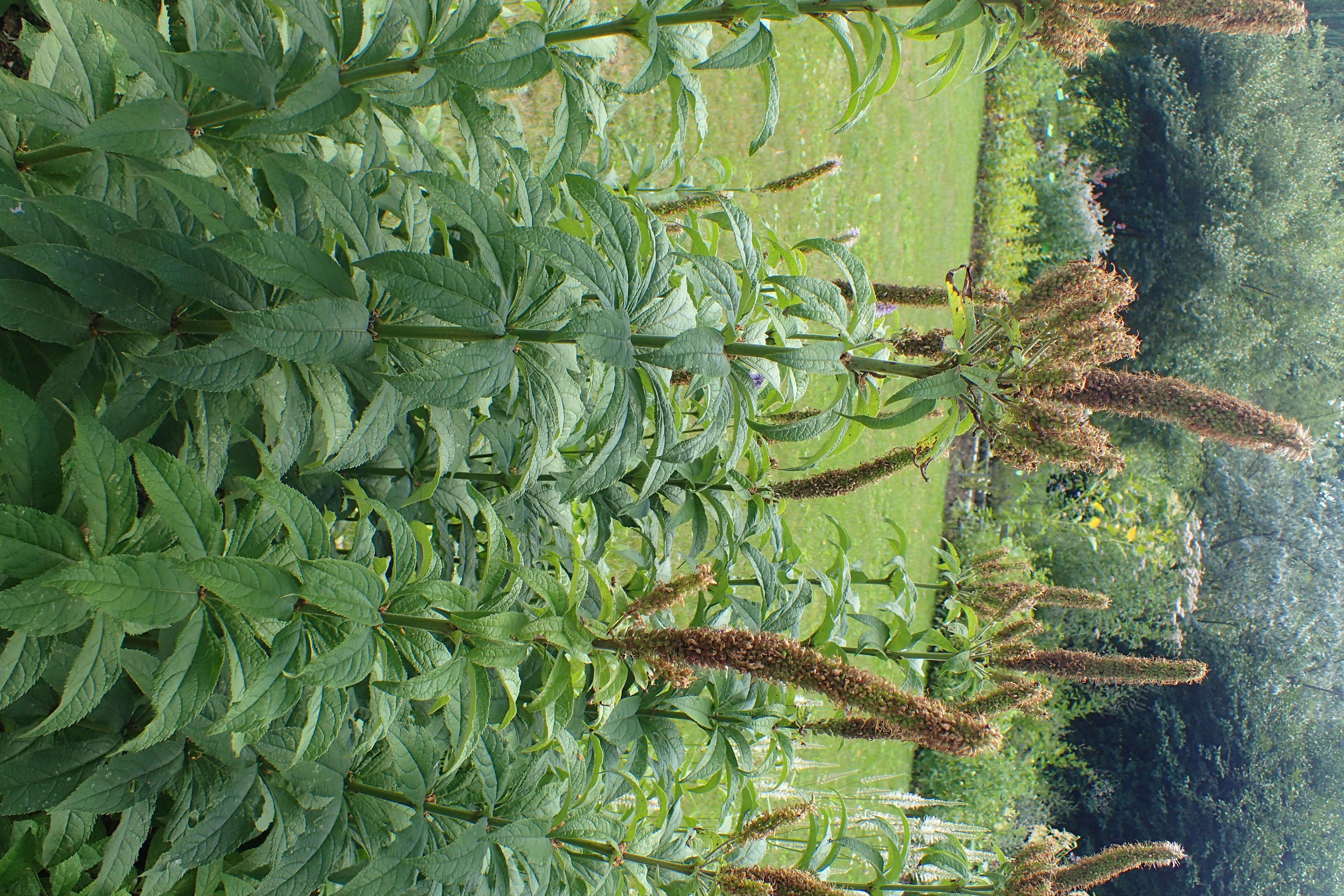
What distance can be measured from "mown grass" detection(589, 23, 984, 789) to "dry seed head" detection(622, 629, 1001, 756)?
446 cm

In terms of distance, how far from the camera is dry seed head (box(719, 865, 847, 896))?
6.84 feet

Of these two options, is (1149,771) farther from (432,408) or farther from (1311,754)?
(432,408)

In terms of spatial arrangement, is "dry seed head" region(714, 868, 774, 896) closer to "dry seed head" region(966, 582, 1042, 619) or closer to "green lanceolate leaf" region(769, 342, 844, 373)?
"green lanceolate leaf" region(769, 342, 844, 373)

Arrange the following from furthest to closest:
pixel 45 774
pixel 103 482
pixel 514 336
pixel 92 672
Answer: pixel 45 774 < pixel 514 336 < pixel 92 672 < pixel 103 482

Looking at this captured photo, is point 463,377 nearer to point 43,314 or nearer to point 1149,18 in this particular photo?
point 43,314

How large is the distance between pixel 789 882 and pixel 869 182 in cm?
873

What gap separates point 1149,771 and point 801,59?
9.01 metres

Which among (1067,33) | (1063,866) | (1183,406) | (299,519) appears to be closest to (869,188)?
(1063,866)

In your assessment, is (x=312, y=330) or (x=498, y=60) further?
(x=498, y=60)

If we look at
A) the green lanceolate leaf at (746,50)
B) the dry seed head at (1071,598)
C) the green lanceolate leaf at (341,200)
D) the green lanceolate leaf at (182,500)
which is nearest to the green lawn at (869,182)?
the dry seed head at (1071,598)

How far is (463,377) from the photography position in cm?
139

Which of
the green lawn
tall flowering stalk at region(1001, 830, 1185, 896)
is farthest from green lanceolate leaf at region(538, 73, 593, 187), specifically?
the green lawn

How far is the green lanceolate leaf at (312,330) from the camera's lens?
125cm

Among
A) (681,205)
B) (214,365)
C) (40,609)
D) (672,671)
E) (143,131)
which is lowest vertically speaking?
(672,671)
